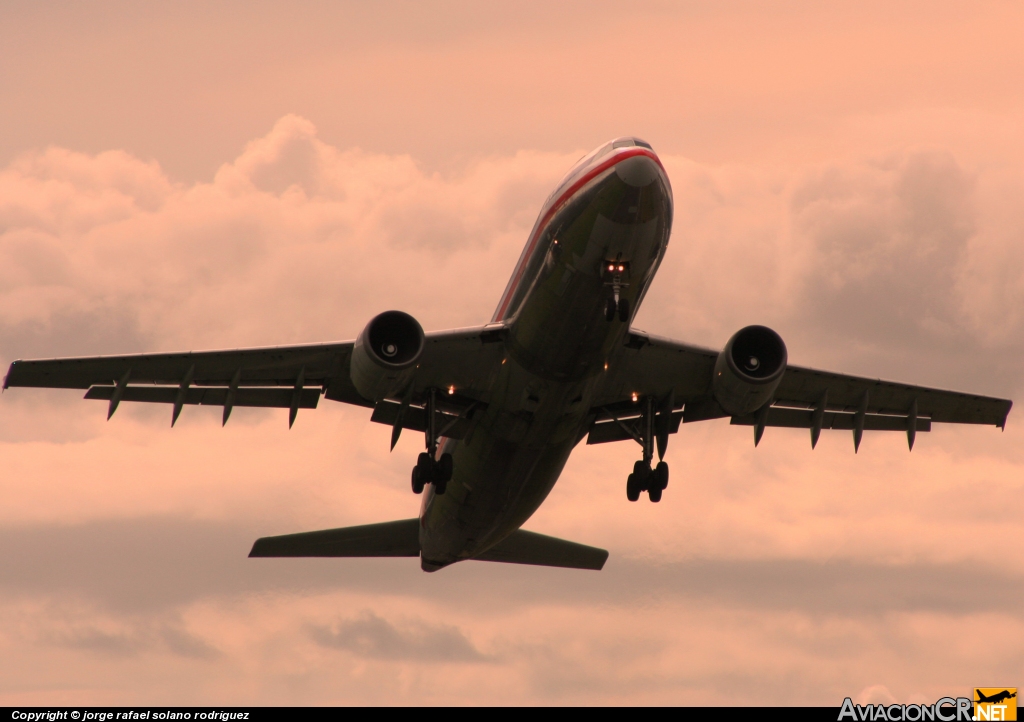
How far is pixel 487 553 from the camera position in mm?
Result: 36500

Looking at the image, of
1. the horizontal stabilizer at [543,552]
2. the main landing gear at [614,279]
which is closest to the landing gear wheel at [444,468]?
the main landing gear at [614,279]

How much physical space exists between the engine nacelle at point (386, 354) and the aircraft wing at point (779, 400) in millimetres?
4755

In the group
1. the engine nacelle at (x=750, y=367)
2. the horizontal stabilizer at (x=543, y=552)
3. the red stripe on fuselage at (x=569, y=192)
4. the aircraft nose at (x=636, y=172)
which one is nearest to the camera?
the aircraft nose at (x=636, y=172)

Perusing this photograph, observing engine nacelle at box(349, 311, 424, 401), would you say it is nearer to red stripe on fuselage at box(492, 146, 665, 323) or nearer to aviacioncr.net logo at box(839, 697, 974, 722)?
red stripe on fuselage at box(492, 146, 665, 323)

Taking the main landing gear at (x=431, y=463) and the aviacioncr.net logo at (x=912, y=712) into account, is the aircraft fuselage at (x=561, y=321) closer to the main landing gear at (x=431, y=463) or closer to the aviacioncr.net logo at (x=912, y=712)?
the main landing gear at (x=431, y=463)

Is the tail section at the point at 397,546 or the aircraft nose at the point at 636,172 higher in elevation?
the aircraft nose at the point at 636,172

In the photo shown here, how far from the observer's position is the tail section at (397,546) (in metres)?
34.0

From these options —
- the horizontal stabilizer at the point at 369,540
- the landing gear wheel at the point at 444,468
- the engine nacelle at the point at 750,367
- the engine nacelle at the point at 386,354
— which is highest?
the engine nacelle at the point at 750,367

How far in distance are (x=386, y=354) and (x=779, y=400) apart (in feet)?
34.8

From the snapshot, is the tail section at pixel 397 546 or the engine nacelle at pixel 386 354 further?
the tail section at pixel 397 546

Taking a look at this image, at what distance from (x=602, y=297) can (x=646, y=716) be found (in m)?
10.0

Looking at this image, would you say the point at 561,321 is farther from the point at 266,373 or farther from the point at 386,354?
the point at 266,373

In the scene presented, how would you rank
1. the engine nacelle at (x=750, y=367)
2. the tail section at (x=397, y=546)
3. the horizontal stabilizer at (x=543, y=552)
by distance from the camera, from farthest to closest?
the horizontal stabilizer at (x=543, y=552) → the tail section at (x=397, y=546) → the engine nacelle at (x=750, y=367)

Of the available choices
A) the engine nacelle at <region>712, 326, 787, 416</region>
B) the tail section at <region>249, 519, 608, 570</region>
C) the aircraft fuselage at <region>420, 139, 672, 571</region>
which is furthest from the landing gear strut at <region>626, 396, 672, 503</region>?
the tail section at <region>249, 519, 608, 570</region>
